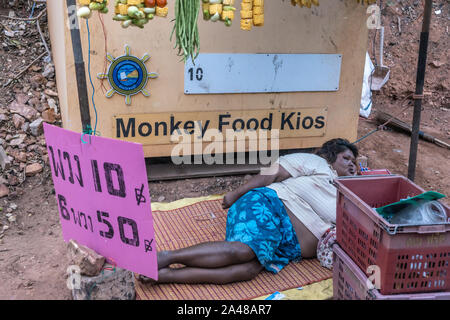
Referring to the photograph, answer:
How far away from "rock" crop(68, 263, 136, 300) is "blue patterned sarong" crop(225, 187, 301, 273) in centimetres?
74

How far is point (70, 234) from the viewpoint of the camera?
246 cm

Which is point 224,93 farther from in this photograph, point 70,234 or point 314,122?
point 70,234

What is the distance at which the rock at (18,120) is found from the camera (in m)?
4.47

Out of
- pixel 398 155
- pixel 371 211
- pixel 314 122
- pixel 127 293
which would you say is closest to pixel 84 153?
pixel 127 293

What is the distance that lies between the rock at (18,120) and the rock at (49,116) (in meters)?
0.21

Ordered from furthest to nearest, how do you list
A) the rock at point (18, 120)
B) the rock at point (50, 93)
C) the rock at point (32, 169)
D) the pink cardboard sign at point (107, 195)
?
the rock at point (50, 93) < the rock at point (18, 120) < the rock at point (32, 169) < the pink cardboard sign at point (107, 195)

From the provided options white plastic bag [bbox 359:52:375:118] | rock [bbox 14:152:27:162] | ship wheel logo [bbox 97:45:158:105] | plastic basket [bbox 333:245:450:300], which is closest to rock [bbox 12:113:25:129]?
rock [bbox 14:152:27:162]

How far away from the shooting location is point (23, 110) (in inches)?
182

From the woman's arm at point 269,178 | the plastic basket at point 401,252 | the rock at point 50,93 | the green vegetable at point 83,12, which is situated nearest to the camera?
the plastic basket at point 401,252

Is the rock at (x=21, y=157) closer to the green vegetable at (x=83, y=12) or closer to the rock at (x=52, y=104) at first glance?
the rock at (x=52, y=104)

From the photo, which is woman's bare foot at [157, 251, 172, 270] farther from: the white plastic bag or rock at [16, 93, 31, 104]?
the white plastic bag

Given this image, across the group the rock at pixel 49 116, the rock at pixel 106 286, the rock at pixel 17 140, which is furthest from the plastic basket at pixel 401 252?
the rock at pixel 49 116

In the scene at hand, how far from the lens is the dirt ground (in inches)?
120
